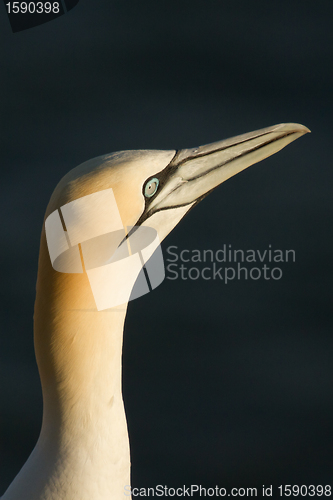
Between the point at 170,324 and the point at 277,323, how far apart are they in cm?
85

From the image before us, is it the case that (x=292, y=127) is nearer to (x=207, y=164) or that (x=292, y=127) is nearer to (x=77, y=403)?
(x=207, y=164)

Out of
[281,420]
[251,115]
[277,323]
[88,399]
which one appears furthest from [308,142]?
[88,399]

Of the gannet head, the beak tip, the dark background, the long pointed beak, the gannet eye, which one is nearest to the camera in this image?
the gannet head

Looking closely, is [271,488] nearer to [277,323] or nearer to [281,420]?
[281,420]

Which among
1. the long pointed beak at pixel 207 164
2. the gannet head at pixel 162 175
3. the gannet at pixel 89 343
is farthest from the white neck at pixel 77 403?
the long pointed beak at pixel 207 164

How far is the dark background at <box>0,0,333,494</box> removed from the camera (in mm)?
4609

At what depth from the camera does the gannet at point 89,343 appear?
241cm

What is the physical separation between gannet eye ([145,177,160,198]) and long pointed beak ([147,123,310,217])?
0.16 feet

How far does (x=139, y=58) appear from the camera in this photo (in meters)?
6.07

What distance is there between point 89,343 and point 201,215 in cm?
298

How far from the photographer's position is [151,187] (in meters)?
2.60

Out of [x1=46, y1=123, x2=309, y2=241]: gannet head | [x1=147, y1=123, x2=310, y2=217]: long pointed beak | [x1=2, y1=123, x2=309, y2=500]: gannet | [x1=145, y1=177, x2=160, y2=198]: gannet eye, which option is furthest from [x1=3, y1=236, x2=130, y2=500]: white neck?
[x1=147, y1=123, x2=310, y2=217]: long pointed beak

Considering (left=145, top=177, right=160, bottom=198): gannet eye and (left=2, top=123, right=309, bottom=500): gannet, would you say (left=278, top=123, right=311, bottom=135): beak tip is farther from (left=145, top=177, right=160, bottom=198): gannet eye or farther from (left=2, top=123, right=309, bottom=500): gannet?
(left=145, top=177, right=160, bottom=198): gannet eye

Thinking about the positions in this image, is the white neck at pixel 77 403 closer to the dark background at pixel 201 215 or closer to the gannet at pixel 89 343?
the gannet at pixel 89 343
